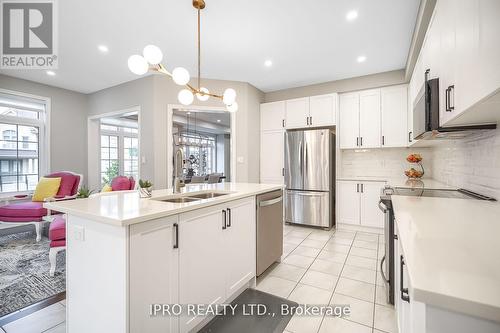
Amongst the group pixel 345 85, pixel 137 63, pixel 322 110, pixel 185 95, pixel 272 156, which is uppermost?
pixel 345 85

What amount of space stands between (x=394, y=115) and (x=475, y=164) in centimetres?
206

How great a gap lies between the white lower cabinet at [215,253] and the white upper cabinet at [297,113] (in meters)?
2.65

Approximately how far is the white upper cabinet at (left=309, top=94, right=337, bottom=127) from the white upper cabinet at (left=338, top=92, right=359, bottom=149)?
17 centimetres

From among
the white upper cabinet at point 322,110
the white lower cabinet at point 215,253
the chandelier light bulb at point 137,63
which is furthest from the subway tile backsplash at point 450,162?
the chandelier light bulb at point 137,63

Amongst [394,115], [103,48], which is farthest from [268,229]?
[103,48]

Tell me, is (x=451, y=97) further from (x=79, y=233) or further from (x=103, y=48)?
(x=103, y=48)

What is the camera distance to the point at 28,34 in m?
2.74

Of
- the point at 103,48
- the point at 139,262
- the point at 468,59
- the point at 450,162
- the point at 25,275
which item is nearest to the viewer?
the point at 468,59

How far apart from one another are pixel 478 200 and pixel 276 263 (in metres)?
1.93

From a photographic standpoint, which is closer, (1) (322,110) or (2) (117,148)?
(1) (322,110)

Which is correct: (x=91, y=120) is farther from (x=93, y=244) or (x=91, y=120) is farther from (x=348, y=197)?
(x=348, y=197)

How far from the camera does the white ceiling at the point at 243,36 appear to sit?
7.39 ft

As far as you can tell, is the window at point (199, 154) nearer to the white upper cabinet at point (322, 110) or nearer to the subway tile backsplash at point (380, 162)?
the white upper cabinet at point (322, 110)

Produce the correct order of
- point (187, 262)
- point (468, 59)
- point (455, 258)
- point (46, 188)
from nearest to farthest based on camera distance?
point (455, 258) → point (468, 59) → point (187, 262) → point (46, 188)
